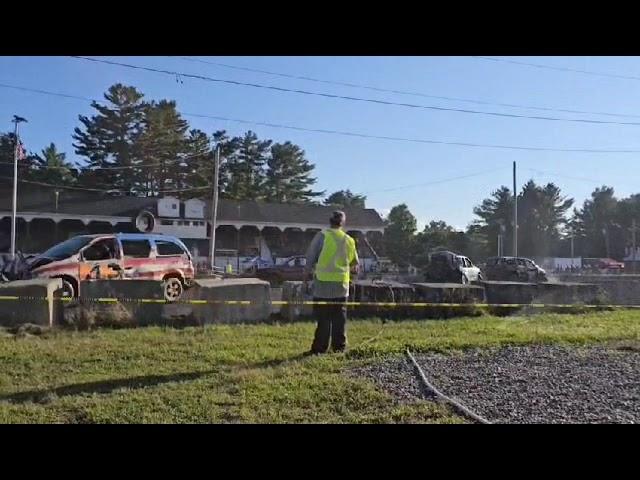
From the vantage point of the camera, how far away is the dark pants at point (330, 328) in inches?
312

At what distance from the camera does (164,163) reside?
24.0m

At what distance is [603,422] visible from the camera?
5.01 metres

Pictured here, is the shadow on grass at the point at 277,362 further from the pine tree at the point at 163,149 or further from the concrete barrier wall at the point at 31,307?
the pine tree at the point at 163,149

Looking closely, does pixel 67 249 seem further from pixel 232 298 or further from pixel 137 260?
pixel 232 298

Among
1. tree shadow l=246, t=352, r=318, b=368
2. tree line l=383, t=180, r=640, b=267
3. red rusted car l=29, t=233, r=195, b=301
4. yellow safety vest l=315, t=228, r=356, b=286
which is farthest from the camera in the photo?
tree line l=383, t=180, r=640, b=267

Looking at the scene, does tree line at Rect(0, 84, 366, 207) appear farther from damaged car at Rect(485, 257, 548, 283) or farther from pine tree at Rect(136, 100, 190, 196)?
damaged car at Rect(485, 257, 548, 283)

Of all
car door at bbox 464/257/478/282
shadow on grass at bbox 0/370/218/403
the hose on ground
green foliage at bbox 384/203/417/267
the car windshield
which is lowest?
shadow on grass at bbox 0/370/218/403

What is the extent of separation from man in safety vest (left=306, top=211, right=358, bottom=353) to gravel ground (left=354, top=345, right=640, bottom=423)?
93 centimetres

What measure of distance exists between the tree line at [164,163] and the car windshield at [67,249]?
8.48m

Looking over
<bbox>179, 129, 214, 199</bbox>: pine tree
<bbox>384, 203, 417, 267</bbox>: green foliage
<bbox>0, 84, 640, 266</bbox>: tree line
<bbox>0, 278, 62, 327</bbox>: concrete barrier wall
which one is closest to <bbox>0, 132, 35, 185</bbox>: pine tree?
<bbox>0, 84, 640, 266</bbox>: tree line

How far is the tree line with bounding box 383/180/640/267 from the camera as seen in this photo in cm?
3228

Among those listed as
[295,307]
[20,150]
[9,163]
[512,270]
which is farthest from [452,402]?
[512,270]
